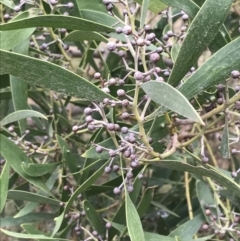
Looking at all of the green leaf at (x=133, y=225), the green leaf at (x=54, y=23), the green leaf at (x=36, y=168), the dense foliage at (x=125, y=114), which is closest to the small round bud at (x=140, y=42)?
the dense foliage at (x=125, y=114)

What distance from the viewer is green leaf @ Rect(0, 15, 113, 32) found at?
1.77 feet

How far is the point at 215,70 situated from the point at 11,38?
31 cm

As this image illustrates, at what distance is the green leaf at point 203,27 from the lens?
0.48 meters

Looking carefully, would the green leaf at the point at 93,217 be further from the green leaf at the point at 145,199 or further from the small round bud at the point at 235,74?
the small round bud at the point at 235,74

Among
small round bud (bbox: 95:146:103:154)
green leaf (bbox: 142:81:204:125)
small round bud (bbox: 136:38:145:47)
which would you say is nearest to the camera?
green leaf (bbox: 142:81:204:125)

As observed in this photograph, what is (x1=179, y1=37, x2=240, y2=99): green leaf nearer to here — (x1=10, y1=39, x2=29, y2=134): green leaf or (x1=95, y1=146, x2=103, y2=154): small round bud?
(x1=95, y1=146, x2=103, y2=154): small round bud

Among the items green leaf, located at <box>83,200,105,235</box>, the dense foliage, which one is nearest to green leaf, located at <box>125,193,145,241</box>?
the dense foliage

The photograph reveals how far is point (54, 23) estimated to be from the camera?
1.86 feet

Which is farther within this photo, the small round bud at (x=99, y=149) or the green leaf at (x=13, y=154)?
the green leaf at (x=13, y=154)

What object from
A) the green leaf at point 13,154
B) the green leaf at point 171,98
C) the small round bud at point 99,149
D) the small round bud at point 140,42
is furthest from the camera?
the green leaf at point 13,154

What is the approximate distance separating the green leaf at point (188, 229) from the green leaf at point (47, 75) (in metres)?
0.29

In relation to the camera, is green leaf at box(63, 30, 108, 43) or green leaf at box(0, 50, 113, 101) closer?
green leaf at box(0, 50, 113, 101)

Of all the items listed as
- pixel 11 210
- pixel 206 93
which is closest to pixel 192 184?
pixel 206 93

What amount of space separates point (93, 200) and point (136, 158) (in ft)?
1.38
